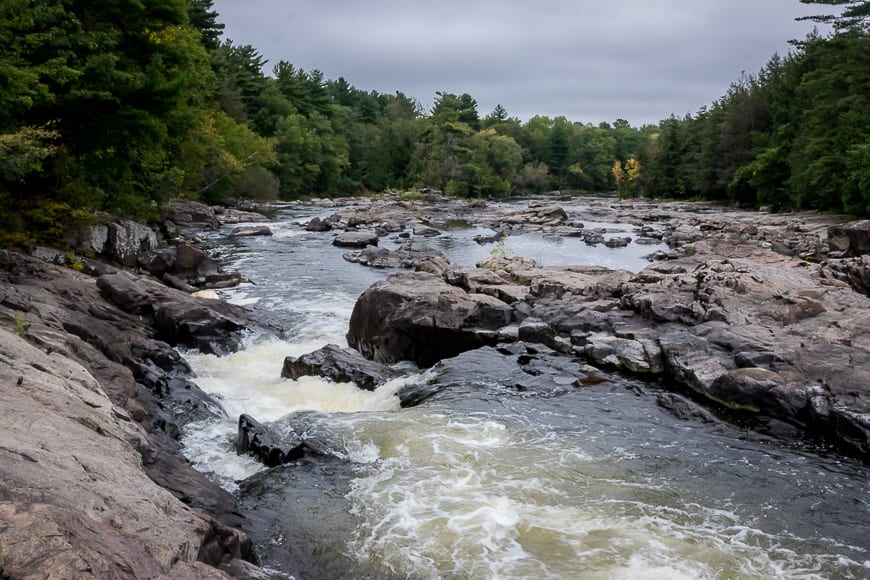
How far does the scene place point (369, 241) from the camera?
32.2 m

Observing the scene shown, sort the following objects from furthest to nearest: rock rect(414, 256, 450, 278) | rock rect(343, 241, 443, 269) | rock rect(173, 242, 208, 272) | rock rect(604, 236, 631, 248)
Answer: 1. rock rect(604, 236, 631, 248)
2. rock rect(343, 241, 443, 269)
3. rock rect(173, 242, 208, 272)
4. rock rect(414, 256, 450, 278)

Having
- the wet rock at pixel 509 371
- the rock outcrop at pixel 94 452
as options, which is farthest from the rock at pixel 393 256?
the rock outcrop at pixel 94 452

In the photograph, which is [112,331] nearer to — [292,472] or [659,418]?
[292,472]

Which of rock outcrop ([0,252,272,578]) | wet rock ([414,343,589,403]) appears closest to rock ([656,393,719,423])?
wet rock ([414,343,589,403])

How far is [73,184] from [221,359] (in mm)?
7606

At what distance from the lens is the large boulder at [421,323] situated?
47.1 feet

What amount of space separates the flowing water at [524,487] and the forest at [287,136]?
7.65 meters

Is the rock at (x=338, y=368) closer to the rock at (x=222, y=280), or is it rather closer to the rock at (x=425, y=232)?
the rock at (x=222, y=280)

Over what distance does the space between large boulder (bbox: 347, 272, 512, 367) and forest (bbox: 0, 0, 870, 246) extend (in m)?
7.50

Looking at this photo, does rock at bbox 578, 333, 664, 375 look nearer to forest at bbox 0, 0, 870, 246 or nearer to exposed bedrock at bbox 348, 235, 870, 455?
exposed bedrock at bbox 348, 235, 870, 455

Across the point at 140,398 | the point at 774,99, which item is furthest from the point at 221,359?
the point at 774,99

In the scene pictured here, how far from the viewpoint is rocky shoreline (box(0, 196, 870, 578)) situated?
4535mm

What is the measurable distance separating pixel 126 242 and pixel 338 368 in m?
11.5

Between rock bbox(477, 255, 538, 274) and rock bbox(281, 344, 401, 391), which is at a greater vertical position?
rock bbox(477, 255, 538, 274)
